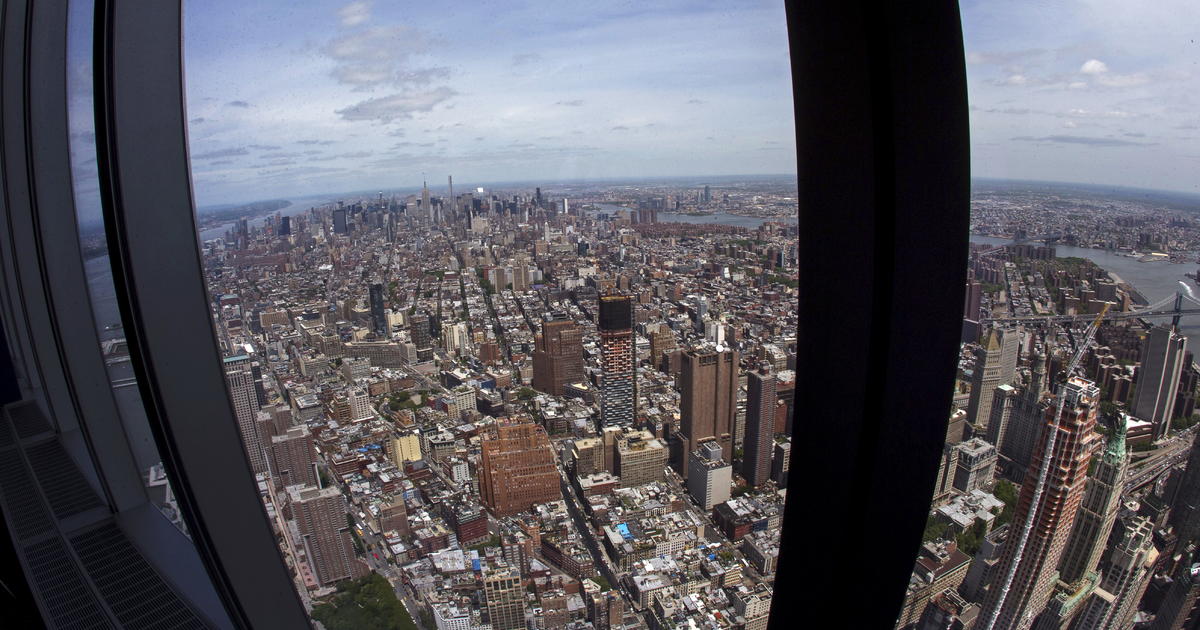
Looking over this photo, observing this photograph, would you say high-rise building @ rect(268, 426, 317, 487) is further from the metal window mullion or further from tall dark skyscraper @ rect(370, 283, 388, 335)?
tall dark skyscraper @ rect(370, 283, 388, 335)

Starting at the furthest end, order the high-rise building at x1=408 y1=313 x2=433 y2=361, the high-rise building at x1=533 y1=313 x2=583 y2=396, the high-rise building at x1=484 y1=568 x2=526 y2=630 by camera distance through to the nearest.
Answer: the high-rise building at x1=408 y1=313 x2=433 y2=361
the high-rise building at x1=533 y1=313 x2=583 y2=396
the high-rise building at x1=484 y1=568 x2=526 y2=630

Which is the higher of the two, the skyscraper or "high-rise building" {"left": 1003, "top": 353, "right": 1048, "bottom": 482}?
the skyscraper

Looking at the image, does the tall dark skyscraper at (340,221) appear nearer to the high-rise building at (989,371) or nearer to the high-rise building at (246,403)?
the high-rise building at (246,403)

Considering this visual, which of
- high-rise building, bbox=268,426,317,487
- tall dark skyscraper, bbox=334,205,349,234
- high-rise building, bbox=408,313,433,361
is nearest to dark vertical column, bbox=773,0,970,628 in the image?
high-rise building, bbox=268,426,317,487

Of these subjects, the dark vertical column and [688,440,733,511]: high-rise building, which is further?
[688,440,733,511]: high-rise building

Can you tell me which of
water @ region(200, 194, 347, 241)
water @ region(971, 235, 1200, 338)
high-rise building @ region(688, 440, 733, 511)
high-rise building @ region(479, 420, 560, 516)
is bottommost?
high-rise building @ region(479, 420, 560, 516)

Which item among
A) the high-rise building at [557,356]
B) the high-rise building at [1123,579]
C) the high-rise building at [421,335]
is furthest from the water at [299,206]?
the high-rise building at [1123,579]
